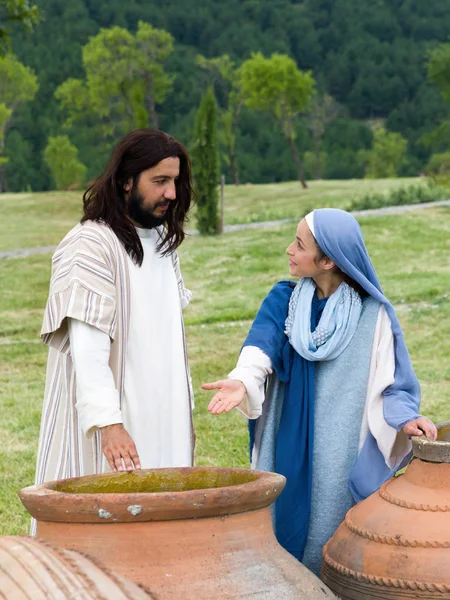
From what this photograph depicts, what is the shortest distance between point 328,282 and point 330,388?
35cm

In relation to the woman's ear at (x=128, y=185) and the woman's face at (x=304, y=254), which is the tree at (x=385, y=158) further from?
the woman's face at (x=304, y=254)

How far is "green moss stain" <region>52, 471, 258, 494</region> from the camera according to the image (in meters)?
2.58

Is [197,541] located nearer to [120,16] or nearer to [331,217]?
[331,217]

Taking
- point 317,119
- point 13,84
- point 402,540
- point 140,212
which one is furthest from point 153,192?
point 317,119

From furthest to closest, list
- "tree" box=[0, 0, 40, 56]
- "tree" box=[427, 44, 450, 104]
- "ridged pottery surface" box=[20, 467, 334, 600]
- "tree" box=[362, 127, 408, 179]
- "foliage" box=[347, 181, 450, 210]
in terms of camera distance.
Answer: "tree" box=[362, 127, 408, 179] < "tree" box=[427, 44, 450, 104] < "foliage" box=[347, 181, 450, 210] < "tree" box=[0, 0, 40, 56] < "ridged pottery surface" box=[20, 467, 334, 600]

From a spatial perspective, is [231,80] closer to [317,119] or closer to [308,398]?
[317,119]

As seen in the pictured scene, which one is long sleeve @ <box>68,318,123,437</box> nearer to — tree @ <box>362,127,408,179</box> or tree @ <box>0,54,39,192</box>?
tree @ <box>0,54,39,192</box>

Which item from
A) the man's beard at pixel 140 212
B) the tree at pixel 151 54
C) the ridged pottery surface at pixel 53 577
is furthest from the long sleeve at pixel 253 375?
the tree at pixel 151 54

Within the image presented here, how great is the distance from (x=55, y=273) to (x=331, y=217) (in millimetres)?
935

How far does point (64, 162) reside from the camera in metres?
64.5

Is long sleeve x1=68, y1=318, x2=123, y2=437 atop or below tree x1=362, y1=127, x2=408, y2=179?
below

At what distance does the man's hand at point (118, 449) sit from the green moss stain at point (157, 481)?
1.66ft

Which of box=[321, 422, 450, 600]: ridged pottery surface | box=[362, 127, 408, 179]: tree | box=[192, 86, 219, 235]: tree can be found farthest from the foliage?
box=[362, 127, 408, 179]: tree

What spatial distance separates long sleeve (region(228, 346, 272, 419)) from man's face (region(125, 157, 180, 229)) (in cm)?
60
